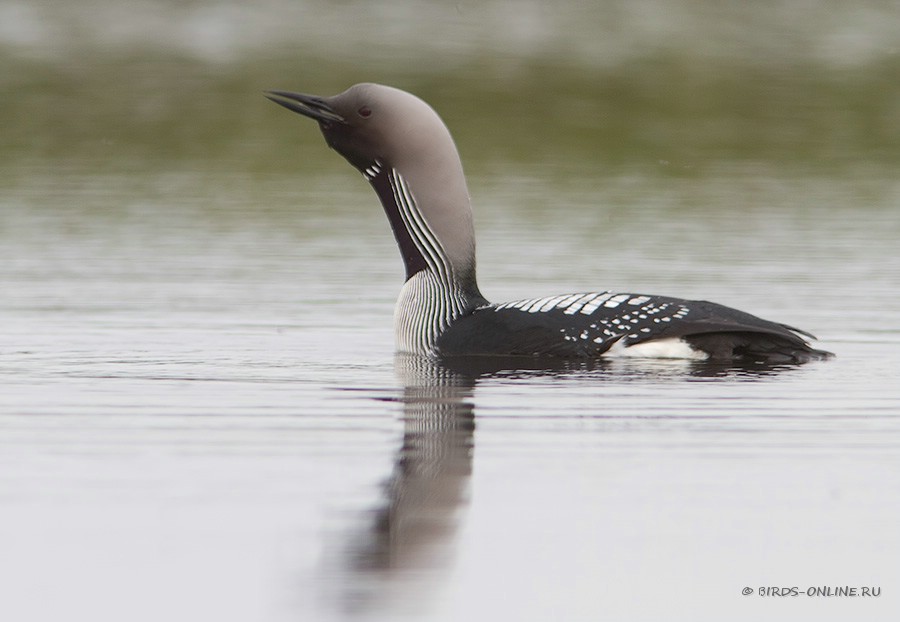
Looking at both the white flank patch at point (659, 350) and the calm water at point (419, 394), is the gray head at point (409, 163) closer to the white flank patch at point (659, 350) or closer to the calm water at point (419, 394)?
the calm water at point (419, 394)

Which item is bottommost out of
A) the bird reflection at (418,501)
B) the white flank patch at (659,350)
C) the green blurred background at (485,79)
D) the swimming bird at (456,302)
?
the bird reflection at (418,501)

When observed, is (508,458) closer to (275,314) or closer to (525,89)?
(275,314)

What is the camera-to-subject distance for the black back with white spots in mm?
6875

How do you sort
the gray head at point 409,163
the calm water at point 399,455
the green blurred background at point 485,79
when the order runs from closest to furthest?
the calm water at point 399,455
the gray head at point 409,163
the green blurred background at point 485,79

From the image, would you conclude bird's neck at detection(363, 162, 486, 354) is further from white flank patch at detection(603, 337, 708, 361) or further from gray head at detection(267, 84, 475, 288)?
white flank patch at detection(603, 337, 708, 361)

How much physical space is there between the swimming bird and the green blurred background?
9561mm

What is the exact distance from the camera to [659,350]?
22.8ft

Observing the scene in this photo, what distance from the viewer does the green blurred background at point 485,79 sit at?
61.5 ft

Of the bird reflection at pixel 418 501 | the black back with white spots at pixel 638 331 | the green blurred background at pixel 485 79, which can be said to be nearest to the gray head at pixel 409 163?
the black back with white spots at pixel 638 331

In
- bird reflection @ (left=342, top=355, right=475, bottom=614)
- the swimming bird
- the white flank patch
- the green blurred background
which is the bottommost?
bird reflection @ (left=342, top=355, right=475, bottom=614)

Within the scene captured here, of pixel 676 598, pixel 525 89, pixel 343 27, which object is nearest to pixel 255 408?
pixel 676 598

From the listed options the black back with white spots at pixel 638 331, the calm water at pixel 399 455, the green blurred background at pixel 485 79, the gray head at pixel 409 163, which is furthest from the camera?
the green blurred background at pixel 485 79

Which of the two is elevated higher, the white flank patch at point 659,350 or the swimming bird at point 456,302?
the swimming bird at point 456,302

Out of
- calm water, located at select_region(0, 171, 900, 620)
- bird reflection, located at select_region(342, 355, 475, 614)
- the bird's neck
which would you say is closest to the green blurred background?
calm water, located at select_region(0, 171, 900, 620)
